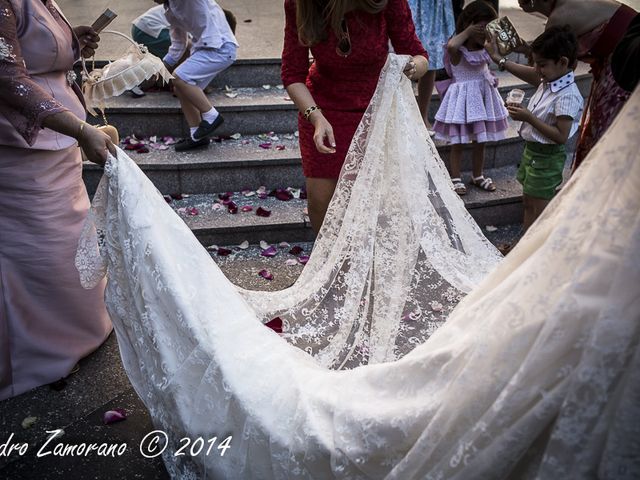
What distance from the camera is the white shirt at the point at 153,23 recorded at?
557 centimetres

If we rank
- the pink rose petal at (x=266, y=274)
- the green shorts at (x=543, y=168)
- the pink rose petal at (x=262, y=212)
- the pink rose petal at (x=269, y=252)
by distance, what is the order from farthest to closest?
1. the pink rose petal at (x=262, y=212)
2. the pink rose petal at (x=269, y=252)
3. the pink rose petal at (x=266, y=274)
4. the green shorts at (x=543, y=168)

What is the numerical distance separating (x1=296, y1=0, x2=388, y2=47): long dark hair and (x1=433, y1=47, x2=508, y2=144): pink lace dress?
157 centimetres

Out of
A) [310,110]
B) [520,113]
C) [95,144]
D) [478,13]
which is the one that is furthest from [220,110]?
[95,144]

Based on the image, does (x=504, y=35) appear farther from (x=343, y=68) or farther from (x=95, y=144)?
(x=95, y=144)

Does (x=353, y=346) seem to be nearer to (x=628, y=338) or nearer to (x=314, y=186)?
(x=314, y=186)

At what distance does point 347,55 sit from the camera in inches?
126

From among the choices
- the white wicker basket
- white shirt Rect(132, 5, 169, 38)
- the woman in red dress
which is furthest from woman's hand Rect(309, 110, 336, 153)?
white shirt Rect(132, 5, 169, 38)

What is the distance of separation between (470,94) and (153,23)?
280cm

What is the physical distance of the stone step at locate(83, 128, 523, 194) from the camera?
15.5 feet

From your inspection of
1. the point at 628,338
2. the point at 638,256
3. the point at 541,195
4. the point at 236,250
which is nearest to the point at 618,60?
the point at 638,256

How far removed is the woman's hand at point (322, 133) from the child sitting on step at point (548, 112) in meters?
1.23

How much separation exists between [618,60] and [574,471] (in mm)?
1075

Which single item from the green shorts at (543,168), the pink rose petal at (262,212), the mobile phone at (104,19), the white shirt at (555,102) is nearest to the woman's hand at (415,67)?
the white shirt at (555,102)

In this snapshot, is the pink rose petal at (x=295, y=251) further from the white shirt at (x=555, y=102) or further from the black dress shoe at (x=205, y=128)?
the white shirt at (x=555, y=102)
